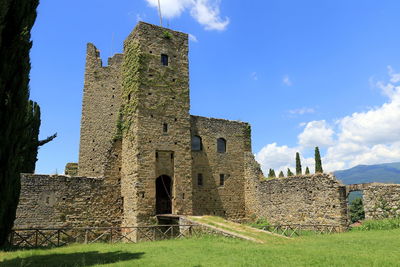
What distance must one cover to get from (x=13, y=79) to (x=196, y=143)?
15.7m

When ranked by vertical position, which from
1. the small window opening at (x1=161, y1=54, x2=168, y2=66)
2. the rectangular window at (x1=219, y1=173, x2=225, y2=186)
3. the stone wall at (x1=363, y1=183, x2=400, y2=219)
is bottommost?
the stone wall at (x1=363, y1=183, x2=400, y2=219)

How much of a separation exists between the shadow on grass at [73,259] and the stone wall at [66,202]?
803 centimetres

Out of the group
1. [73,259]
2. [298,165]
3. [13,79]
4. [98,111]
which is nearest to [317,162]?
[298,165]

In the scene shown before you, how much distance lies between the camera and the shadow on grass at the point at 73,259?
32.4 feet

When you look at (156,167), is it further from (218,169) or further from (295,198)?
(295,198)

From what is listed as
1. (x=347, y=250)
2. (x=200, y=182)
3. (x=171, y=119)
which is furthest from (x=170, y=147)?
(x=347, y=250)

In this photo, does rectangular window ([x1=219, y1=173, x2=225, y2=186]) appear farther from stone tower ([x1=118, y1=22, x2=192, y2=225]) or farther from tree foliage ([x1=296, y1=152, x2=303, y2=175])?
tree foliage ([x1=296, y1=152, x2=303, y2=175])

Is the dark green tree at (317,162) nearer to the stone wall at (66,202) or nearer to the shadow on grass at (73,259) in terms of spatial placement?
the stone wall at (66,202)

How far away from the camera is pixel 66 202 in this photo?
19812 mm

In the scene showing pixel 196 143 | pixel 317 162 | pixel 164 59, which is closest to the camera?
pixel 164 59

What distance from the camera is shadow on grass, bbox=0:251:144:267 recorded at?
388 inches

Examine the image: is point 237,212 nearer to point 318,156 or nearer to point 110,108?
point 110,108

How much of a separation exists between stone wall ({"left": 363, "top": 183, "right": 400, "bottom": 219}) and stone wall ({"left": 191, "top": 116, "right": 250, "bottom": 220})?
9842 mm

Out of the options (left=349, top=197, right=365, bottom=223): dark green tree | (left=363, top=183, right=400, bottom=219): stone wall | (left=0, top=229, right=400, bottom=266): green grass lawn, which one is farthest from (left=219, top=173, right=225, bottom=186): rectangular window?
(left=349, top=197, right=365, bottom=223): dark green tree
